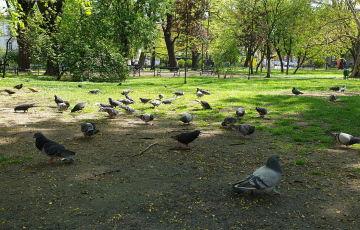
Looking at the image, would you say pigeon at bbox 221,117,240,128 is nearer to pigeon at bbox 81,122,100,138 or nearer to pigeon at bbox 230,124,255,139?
pigeon at bbox 230,124,255,139

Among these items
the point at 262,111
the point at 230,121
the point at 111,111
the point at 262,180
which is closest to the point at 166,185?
the point at 262,180

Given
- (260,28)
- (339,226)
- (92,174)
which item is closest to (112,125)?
(92,174)

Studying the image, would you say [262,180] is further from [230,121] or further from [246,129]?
[230,121]

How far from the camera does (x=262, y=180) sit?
404cm

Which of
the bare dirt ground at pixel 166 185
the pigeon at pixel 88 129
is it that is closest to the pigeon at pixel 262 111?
the bare dirt ground at pixel 166 185

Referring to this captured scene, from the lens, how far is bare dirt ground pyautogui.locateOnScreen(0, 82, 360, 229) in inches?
146

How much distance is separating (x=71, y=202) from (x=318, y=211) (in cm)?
342

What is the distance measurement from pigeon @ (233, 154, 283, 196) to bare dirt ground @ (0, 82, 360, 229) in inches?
9.0

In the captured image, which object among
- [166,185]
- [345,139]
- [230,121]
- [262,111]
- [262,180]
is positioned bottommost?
[166,185]

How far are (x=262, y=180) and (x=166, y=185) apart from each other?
155 centimetres

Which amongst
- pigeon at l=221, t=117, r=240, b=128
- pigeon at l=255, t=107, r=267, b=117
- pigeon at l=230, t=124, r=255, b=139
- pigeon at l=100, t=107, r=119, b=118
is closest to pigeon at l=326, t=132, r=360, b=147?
pigeon at l=230, t=124, r=255, b=139

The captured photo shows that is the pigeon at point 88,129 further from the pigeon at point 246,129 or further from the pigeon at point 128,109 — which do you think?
the pigeon at point 246,129

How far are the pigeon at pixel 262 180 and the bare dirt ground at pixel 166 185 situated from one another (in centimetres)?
23

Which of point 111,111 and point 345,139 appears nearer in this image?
point 345,139
